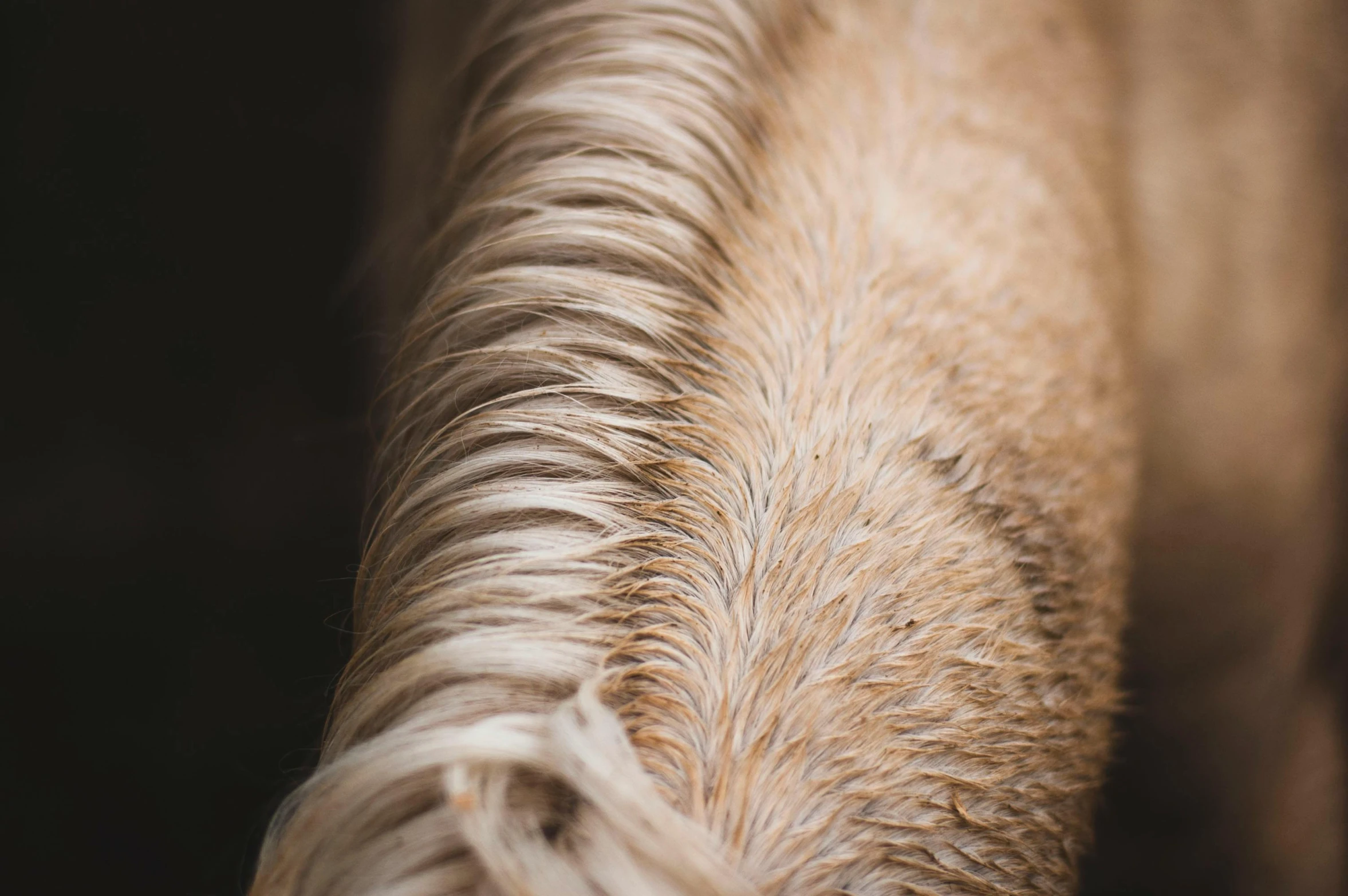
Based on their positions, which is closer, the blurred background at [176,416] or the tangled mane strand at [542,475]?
the tangled mane strand at [542,475]

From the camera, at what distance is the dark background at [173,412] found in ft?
2.53

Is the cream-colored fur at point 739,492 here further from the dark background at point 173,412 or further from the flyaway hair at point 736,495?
the dark background at point 173,412

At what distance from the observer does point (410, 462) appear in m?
0.36

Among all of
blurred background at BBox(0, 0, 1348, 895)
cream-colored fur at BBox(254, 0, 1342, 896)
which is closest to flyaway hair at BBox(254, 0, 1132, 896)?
cream-colored fur at BBox(254, 0, 1342, 896)

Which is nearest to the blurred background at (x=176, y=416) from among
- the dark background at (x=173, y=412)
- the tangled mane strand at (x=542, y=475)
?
the dark background at (x=173, y=412)

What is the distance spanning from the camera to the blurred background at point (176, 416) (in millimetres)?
771

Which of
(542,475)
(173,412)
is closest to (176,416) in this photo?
(173,412)

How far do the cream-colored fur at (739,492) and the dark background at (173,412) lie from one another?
1.56ft

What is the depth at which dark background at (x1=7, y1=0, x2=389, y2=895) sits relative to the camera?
0.77 meters

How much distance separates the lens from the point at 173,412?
0.85 metres

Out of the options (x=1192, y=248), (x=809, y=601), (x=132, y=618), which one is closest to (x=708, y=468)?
(x=809, y=601)

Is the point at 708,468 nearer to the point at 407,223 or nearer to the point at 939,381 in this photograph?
the point at 939,381

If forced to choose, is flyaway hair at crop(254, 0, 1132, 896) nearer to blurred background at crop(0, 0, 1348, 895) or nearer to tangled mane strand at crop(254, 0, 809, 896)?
tangled mane strand at crop(254, 0, 809, 896)

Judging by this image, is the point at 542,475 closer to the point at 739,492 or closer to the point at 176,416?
the point at 739,492
